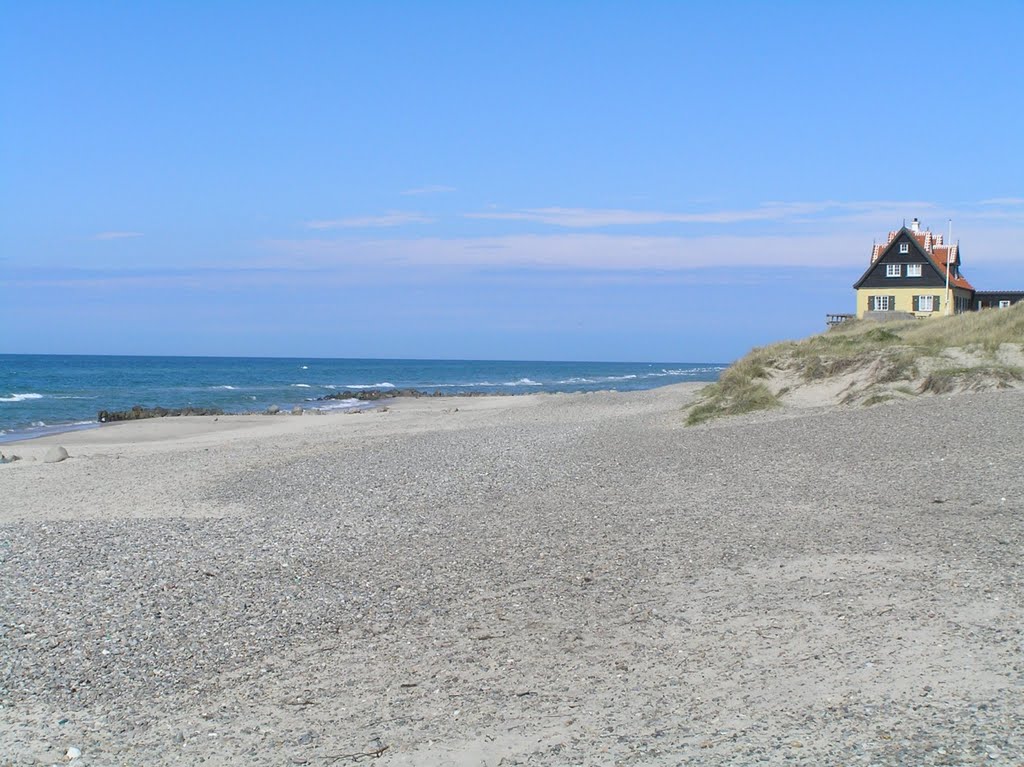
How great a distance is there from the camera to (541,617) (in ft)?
26.7

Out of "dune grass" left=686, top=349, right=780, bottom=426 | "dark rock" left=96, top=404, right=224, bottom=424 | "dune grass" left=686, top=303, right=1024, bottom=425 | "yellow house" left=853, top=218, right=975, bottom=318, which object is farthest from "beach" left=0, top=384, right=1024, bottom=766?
"yellow house" left=853, top=218, right=975, bottom=318

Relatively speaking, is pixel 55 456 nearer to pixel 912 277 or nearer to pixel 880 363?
pixel 880 363

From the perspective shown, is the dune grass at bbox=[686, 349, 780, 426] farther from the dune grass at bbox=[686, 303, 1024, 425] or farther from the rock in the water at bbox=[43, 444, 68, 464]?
the rock in the water at bbox=[43, 444, 68, 464]

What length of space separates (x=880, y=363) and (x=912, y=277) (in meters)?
28.8

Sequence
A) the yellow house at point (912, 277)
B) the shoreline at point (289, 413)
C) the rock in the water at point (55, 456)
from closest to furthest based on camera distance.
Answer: the rock in the water at point (55, 456) < the shoreline at point (289, 413) < the yellow house at point (912, 277)

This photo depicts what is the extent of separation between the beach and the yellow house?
118ft

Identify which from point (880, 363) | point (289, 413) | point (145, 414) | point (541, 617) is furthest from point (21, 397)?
point (541, 617)

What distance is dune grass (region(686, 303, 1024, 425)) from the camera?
875 inches

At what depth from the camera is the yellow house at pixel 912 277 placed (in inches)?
1956

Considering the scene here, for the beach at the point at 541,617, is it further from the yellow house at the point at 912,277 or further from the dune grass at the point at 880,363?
the yellow house at the point at 912,277

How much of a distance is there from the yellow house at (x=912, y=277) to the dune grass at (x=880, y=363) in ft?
69.9

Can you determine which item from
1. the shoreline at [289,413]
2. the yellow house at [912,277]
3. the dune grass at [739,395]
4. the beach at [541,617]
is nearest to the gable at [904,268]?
the yellow house at [912,277]

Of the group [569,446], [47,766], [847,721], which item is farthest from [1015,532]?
[569,446]

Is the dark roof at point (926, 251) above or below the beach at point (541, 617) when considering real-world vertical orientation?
above
